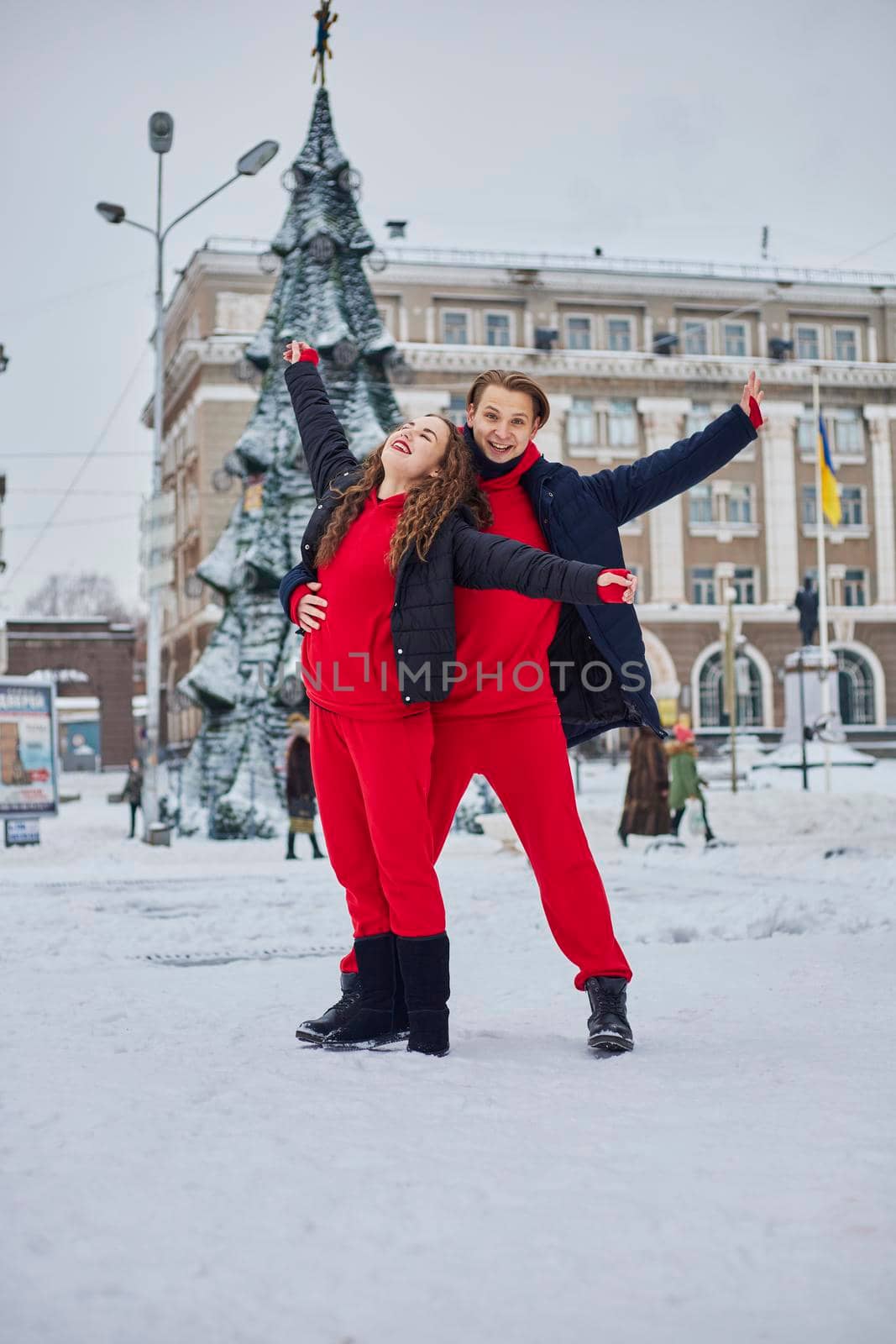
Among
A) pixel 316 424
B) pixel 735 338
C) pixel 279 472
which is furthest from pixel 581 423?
pixel 316 424

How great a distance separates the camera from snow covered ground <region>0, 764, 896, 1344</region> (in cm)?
180

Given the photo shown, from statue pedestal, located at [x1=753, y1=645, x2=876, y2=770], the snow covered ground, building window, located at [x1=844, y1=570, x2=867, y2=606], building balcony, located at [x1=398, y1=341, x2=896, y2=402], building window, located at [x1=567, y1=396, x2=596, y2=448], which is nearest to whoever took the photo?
the snow covered ground

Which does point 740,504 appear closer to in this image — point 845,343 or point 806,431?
point 806,431

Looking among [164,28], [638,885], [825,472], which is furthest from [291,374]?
[825,472]

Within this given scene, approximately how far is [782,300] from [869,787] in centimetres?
2583

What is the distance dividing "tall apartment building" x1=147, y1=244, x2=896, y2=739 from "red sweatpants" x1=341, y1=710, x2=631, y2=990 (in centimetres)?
3996

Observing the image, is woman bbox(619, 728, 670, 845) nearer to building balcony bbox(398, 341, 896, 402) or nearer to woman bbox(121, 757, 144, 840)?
woman bbox(121, 757, 144, 840)

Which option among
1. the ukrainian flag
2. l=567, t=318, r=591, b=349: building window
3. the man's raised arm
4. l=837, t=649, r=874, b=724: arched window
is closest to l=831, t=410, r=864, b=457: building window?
l=837, t=649, r=874, b=724: arched window

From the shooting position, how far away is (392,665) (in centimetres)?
362

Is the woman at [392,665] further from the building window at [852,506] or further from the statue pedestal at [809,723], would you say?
the building window at [852,506]

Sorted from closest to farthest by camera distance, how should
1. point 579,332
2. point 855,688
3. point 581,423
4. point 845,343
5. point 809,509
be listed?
point 581,423 → point 579,332 → point 855,688 → point 809,509 → point 845,343

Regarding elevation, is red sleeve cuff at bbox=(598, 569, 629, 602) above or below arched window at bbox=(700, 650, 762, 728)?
below

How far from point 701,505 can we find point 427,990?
4549 cm

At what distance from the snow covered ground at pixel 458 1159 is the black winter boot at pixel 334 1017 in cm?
7
